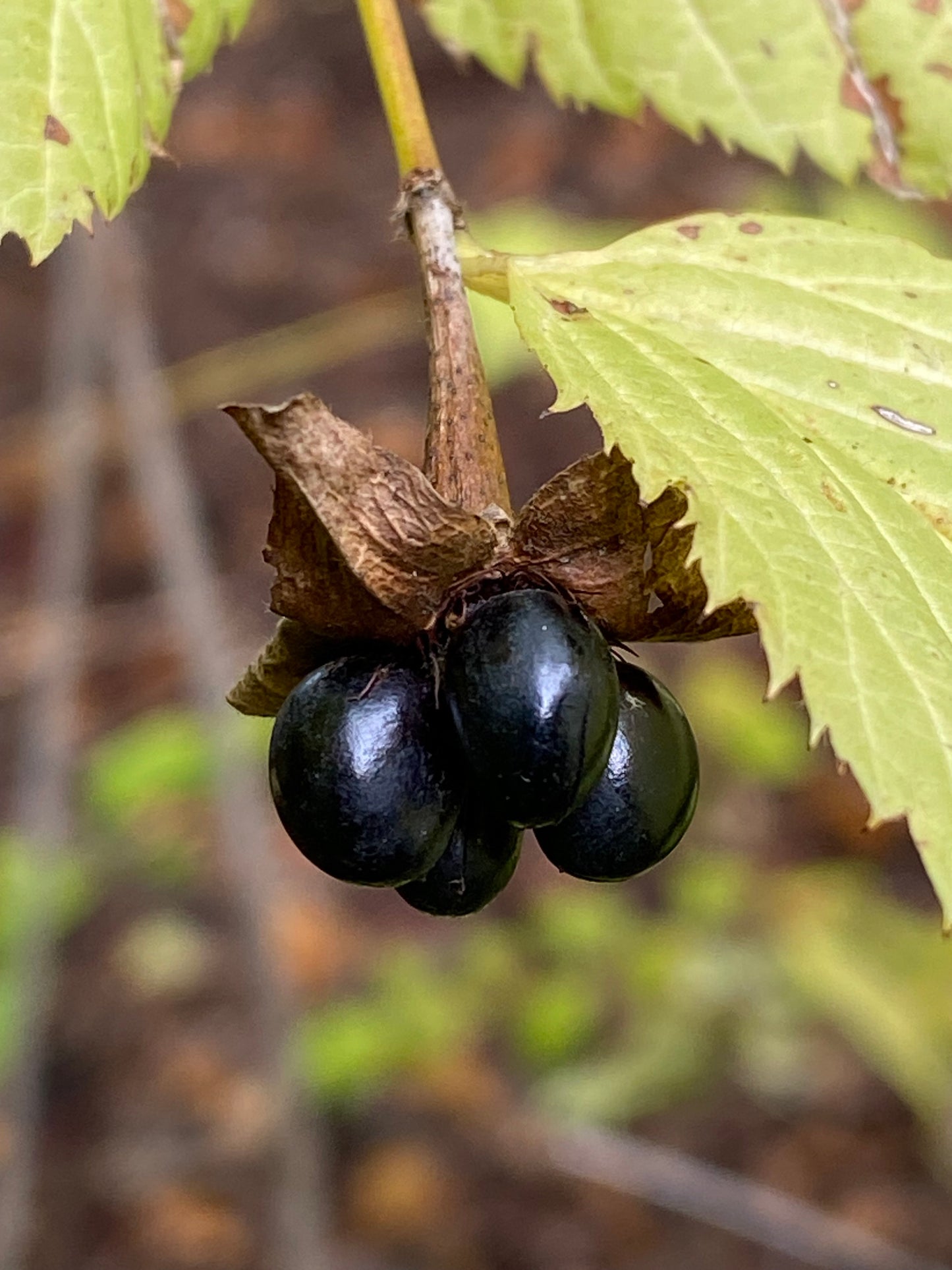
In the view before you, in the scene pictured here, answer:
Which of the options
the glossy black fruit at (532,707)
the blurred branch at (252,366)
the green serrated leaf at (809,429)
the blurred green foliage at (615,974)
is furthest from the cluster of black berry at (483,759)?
the blurred green foliage at (615,974)

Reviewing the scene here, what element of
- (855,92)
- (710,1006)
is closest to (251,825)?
(710,1006)

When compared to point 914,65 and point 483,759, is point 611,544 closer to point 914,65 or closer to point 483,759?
point 483,759

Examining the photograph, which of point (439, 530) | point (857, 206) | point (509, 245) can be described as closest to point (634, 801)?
point (439, 530)

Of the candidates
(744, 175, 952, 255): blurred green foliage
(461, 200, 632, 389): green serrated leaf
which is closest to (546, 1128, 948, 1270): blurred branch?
(461, 200, 632, 389): green serrated leaf

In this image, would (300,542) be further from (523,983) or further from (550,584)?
(523,983)

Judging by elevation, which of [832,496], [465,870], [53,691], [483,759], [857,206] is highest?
[832,496]

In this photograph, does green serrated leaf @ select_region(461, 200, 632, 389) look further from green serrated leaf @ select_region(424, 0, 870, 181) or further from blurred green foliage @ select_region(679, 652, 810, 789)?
green serrated leaf @ select_region(424, 0, 870, 181)
